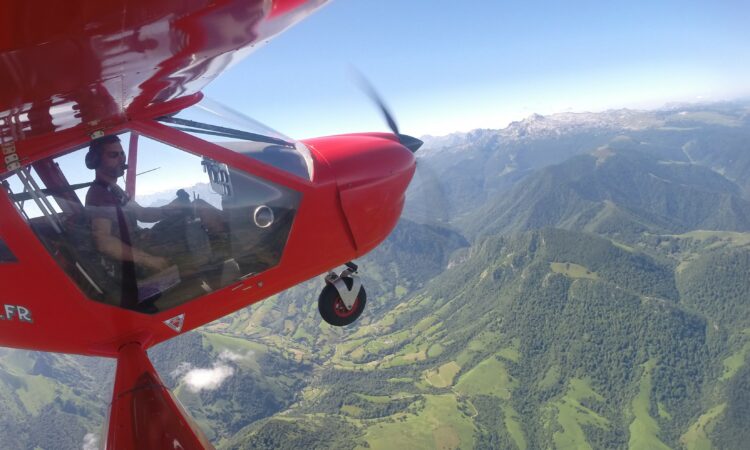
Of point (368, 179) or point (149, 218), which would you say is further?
point (368, 179)

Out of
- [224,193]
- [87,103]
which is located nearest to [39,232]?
[87,103]

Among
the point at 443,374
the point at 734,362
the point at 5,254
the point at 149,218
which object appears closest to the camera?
the point at 5,254

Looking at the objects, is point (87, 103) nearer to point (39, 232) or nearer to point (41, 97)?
point (41, 97)

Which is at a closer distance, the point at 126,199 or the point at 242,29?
the point at 242,29

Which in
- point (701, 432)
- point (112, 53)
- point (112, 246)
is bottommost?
point (701, 432)

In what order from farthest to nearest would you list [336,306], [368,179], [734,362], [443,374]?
[443,374] → [734,362] → [336,306] → [368,179]

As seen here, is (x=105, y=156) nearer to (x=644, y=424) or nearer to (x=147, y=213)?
(x=147, y=213)

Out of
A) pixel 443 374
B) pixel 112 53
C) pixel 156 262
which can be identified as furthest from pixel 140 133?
pixel 443 374
